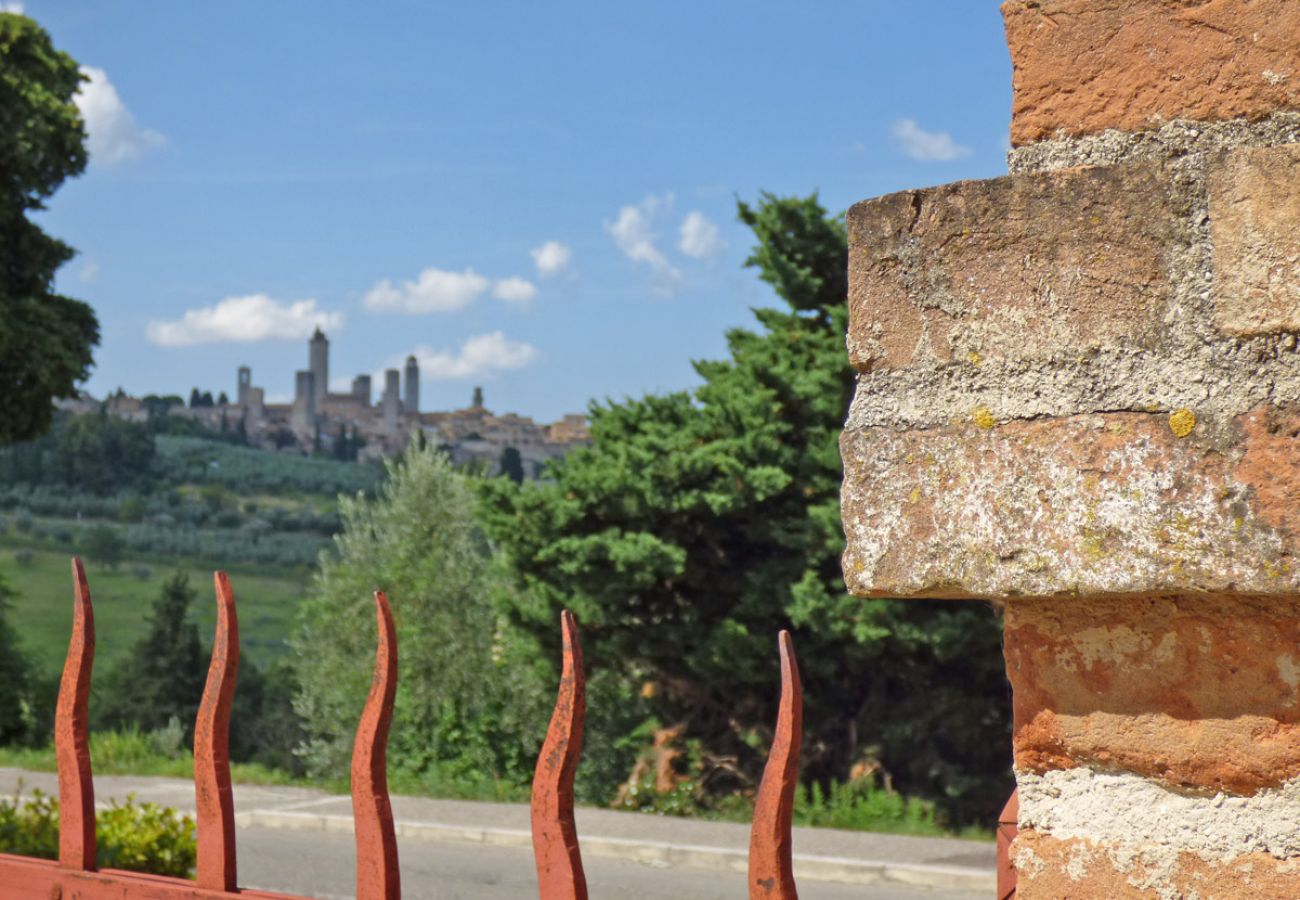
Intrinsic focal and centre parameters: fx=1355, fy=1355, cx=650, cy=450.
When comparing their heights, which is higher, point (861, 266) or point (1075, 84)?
point (1075, 84)

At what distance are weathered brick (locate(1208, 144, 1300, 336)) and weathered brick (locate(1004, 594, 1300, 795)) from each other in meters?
0.24

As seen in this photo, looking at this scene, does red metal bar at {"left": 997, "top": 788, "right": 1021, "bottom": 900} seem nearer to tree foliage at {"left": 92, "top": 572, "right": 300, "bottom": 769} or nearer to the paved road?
the paved road

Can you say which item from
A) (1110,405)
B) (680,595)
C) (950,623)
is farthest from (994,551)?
(680,595)

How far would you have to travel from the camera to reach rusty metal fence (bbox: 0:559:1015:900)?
1.44 metres

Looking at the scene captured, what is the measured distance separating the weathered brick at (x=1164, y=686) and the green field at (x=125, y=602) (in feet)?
107

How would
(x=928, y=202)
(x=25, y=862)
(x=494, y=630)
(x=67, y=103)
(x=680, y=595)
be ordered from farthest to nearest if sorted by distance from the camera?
(x=67, y=103) → (x=494, y=630) → (x=680, y=595) → (x=25, y=862) → (x=928, y=202)

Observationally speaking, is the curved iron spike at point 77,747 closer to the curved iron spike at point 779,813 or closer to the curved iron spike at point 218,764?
the curved iron spike at point 218,764

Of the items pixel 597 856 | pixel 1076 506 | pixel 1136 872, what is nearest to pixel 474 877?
pixel 597 856

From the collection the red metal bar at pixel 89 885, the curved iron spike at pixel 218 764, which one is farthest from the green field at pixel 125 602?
the curved iron spike at pixel 218 764

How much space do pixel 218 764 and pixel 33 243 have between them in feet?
57.0

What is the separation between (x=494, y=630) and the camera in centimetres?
1602

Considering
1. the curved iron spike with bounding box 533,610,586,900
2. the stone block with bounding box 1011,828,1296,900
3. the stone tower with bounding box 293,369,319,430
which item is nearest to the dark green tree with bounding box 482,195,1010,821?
the curved iron spike with bounding box 533,610,586,900

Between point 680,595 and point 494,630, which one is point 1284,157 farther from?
point 494,630

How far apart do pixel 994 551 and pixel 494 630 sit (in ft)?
49.6
